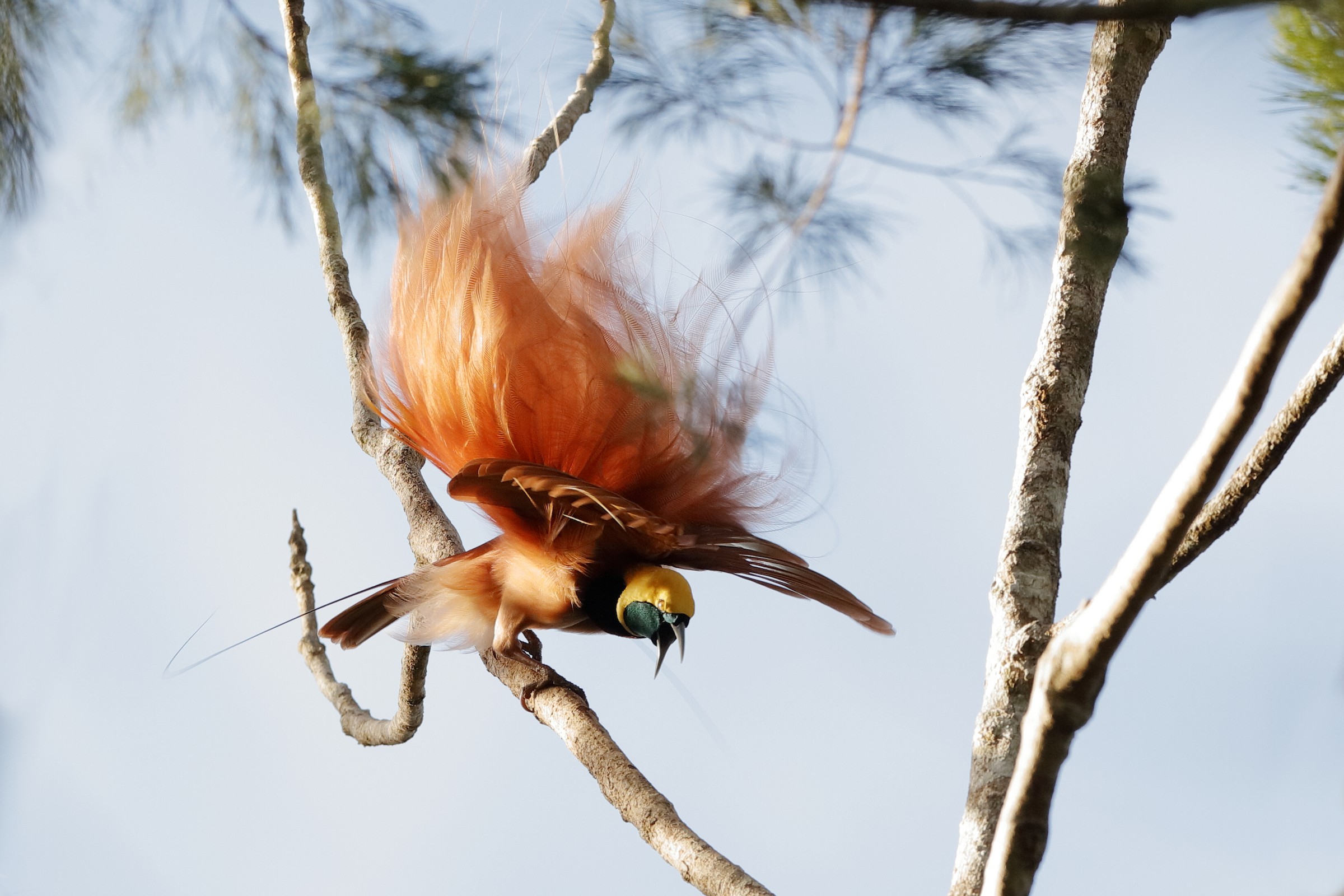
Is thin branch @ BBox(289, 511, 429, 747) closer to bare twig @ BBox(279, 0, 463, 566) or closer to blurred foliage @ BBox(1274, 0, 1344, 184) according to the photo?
bare twig @ BBox(279, 0, 463, 566)

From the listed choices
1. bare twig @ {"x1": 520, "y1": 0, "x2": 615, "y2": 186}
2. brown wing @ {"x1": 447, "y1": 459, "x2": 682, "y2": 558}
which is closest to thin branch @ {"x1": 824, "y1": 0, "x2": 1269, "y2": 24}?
bare twig @ {"x1": 520, "y1": 0, "x2": 615, "y2": 186}

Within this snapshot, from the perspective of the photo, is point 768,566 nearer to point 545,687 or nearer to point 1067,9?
point 545,687

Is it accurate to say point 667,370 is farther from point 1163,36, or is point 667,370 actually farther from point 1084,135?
point 1163,36

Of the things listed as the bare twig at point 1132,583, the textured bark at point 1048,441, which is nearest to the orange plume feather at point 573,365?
the textured bark at point 1048,441

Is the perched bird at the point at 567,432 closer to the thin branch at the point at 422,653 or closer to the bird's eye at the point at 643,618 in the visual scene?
the bird's eye at the point at 643,618

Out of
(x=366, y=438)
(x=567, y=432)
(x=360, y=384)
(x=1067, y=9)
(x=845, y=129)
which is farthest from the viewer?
(x=366, y=438)

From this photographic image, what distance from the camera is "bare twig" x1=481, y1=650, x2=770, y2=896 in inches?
53.0

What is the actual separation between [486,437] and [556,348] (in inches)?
8.6

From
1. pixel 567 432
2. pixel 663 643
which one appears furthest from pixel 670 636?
pixel 567 432

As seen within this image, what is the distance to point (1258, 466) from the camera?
157cm

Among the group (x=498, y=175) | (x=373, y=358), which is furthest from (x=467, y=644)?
(x=498, y=175)

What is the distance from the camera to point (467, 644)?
2.11 metres

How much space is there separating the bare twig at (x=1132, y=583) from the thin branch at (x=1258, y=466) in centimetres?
73

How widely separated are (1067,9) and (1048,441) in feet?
2.73
